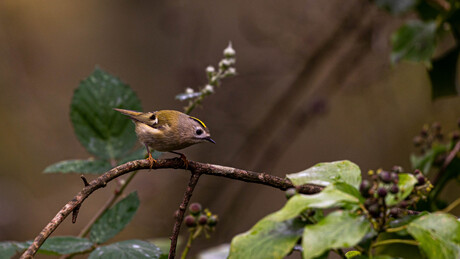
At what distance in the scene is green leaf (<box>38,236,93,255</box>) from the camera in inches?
39.0

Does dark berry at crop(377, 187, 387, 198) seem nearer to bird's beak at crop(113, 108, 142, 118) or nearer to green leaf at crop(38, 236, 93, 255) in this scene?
green leaf at crop(38, 236, 93, 255)

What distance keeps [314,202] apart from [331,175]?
0.15m

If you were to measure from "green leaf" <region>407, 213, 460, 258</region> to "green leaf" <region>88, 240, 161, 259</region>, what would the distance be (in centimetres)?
50

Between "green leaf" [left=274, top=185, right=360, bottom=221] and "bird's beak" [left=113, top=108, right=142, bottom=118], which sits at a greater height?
"bird's beak" [left=113, top=108, right=142, bottom=118]

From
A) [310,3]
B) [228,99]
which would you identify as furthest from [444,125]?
[228,99]

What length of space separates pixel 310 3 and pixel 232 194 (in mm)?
1461

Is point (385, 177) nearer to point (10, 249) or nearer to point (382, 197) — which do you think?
point (382, 197)

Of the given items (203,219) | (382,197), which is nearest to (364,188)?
(382,197)

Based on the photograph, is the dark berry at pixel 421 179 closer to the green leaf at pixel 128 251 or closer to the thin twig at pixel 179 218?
the thin twig at pixel 179 218

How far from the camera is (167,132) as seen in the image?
1.39m

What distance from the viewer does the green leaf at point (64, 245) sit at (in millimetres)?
990

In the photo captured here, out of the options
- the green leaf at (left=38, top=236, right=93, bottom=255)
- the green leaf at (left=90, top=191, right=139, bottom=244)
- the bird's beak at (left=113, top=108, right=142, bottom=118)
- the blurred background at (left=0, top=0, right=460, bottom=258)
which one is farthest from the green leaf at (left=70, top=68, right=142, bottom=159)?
the blurred background at (left=0, top=0, right=460, bottom=258)

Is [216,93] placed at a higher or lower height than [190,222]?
higher

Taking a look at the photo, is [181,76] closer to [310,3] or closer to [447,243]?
[310,3]
